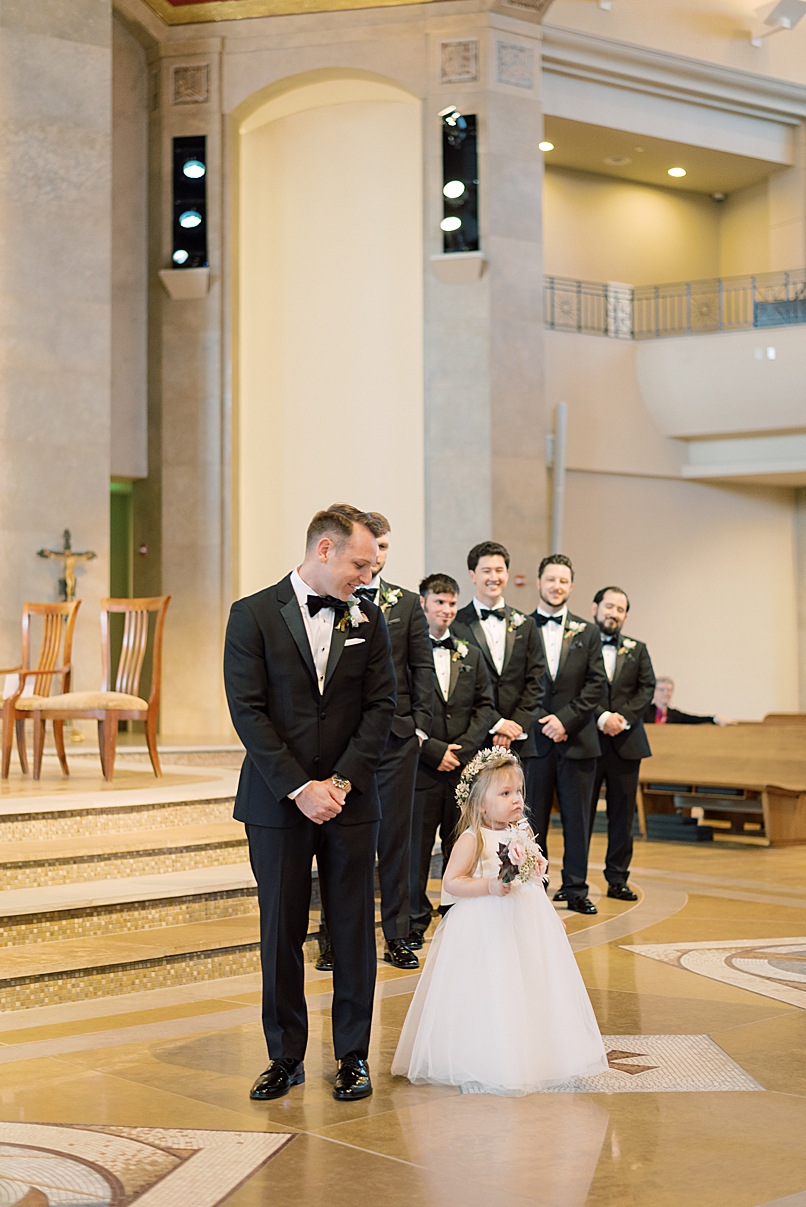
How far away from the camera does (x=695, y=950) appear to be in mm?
5000

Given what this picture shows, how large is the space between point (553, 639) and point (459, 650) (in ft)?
2.78

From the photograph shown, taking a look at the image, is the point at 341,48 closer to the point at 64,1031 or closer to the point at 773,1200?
the point at 64,1031

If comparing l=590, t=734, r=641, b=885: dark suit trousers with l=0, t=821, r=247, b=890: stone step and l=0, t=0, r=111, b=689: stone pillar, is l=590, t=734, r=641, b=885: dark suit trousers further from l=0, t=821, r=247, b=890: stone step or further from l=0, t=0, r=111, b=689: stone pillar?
l=0, t=0, r=111, b=689: stone pillar

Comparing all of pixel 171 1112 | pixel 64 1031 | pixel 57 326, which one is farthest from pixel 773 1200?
pixel 57 326

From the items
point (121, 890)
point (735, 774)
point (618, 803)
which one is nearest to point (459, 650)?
A: point (618, 803)

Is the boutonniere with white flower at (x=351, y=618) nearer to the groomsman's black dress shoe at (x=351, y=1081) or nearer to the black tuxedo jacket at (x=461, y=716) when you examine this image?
the groomsman's black dress shoe at (x=351, y=1081)

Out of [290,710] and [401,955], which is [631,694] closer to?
[401,955]

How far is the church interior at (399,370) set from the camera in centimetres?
823

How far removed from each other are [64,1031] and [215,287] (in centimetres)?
998

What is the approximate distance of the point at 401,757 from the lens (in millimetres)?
4762

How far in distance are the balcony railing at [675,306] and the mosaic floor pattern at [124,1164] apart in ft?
39.5

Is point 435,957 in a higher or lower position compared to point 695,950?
higher

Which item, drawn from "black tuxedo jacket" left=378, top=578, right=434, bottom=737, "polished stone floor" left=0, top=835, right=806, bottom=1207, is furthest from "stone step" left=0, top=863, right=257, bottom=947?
"black tuxedo jacket" left=378, top=578, right=434, bottom=737

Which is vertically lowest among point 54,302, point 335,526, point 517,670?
point 517,670
